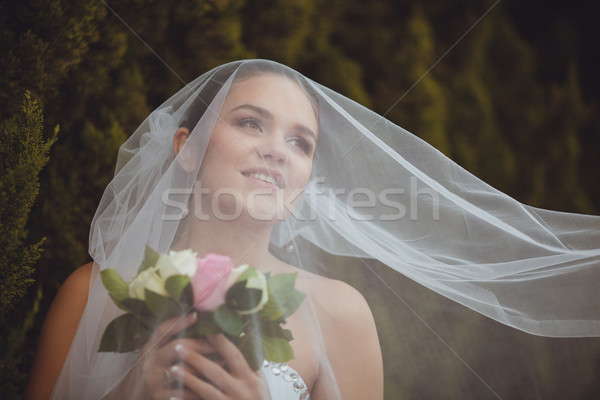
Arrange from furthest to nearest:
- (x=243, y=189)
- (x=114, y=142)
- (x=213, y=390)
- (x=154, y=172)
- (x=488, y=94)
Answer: (x=488, y=94)
(x=114, y=142)
(x=154, y=172)
(x=243, y=189)
(x=213, y=390)

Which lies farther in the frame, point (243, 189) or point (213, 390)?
point (243, 189)

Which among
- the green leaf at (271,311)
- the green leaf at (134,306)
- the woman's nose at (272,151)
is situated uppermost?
the woman's nose at (272,151)

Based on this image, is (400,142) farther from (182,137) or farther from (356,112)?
(182,137)

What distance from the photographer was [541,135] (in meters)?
4.13

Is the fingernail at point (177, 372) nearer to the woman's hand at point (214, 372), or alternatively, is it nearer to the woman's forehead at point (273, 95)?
the woman's hand at point (214, 372)

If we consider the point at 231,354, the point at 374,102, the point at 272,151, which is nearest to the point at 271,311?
the point at 231,354

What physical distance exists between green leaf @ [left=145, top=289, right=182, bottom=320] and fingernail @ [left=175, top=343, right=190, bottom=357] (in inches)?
2.9

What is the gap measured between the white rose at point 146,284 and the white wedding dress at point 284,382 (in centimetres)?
44

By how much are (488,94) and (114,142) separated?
298 cm

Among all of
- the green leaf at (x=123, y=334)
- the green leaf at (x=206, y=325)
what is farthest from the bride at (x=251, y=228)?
the green leaf at (x=206, y=325)

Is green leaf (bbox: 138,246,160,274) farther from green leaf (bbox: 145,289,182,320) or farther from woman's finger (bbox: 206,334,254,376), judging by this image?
woman's finger (bbox: 206,334,254,376)

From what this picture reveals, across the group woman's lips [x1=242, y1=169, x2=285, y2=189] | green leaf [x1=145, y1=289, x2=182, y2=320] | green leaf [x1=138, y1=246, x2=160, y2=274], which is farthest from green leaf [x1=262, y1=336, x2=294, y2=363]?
woman's lips [x1=242, y1=169, x2=285, y2=189]

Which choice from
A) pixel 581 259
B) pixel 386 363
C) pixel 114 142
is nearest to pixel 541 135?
pixel 581 259

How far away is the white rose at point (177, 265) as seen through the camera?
1185mm
